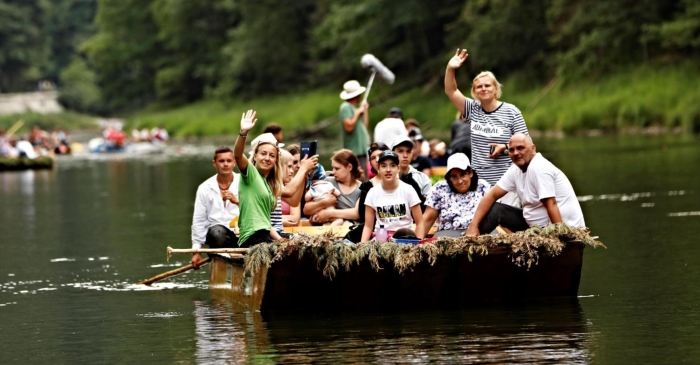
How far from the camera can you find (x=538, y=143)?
128ft

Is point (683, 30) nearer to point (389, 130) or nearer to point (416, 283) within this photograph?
point (389, 130)

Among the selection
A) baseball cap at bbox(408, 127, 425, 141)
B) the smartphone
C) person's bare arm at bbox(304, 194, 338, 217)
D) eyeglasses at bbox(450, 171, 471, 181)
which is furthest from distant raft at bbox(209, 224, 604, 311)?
baseball cap at bbox(408, 127, 425, 141)

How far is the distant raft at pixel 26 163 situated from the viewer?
42469mm

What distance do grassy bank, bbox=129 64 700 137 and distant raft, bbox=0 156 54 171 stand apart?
13254 mm

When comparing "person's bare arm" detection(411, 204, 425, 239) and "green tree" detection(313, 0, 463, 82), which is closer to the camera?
"person's bare arm" detection(411, 204, 425, 239)

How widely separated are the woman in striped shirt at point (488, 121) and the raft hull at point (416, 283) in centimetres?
124

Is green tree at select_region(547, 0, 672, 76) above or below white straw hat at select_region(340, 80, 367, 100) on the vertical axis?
above

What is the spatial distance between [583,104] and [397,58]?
50.4 feet

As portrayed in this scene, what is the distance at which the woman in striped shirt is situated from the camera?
475 inches

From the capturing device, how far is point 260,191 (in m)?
11.4

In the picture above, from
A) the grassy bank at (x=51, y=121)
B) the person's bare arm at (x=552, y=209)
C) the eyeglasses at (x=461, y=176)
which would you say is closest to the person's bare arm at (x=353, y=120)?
the eyeglasses at (x=461, y=176)

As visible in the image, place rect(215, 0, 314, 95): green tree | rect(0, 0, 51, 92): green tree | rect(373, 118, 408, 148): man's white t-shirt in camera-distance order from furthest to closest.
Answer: rect(0, 0, 51, 92): green tree → rect(215, 0, 314, 95): green tree → rect(373, 118, 408, 148): man's white t-shirt

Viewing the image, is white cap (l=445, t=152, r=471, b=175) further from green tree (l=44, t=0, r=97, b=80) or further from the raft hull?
green tree (l=44, t=0, r=97, b=80)

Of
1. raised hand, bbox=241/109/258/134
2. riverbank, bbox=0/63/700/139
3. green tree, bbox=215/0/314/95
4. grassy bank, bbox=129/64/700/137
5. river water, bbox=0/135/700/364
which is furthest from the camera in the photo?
green tree, bbox=215/0/314/95
